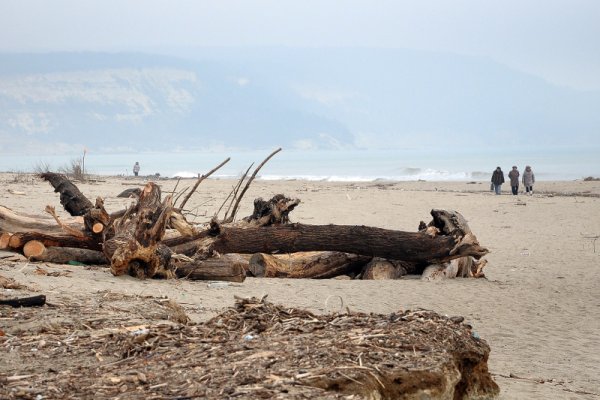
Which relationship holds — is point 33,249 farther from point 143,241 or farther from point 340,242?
point 340,242

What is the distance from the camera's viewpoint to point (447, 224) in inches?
496

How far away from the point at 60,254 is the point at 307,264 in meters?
3.32

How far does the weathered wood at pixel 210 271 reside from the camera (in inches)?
427

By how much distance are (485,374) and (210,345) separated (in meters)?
1.83

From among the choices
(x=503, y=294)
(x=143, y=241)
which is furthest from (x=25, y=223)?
(x=503, y=294)

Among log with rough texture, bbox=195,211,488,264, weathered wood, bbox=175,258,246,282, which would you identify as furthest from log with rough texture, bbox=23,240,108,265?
log with rough texture, bbox=195,211,488,264

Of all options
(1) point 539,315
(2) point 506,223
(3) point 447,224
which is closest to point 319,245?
(3) point 447,224

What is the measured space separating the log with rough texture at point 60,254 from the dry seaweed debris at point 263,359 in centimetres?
553

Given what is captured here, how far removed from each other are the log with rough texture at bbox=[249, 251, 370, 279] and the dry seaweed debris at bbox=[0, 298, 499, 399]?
19.4 feet

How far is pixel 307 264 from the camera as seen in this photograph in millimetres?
12164

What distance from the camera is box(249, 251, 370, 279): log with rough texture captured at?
11672mm

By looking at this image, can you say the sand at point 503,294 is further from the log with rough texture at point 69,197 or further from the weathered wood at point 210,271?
the log with rough texture at point 69,197

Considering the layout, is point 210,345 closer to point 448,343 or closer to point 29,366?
point 29,366

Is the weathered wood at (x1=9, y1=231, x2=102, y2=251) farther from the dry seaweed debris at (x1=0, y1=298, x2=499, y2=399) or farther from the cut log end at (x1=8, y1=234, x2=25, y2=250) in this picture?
the dry seaweed debris at (x1=0, y1=298, x2=499, y2=399)
